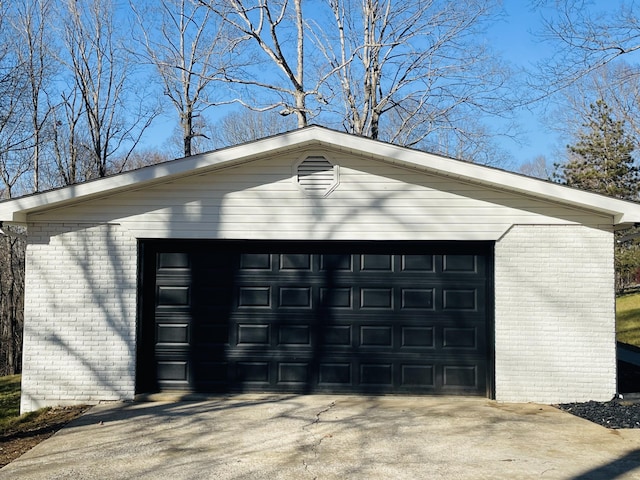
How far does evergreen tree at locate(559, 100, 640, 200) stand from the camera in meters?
31.2

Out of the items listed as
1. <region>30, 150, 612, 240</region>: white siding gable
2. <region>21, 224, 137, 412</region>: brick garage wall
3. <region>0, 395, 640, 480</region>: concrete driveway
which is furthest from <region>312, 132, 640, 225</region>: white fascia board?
<region>21, 224, 137, 412</region>: brick garage wall

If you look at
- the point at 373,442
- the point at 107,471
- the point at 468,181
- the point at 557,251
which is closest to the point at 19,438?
the point at 107,471

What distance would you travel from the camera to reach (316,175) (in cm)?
891

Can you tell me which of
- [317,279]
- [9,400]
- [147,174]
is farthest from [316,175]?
[9,400]

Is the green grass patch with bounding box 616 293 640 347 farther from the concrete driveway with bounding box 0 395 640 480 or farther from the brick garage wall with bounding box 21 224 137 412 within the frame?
the brick garage wall with bounding box 21 224 137 412

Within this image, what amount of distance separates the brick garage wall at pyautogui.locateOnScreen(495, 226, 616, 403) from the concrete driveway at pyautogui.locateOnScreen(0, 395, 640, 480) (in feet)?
1.53

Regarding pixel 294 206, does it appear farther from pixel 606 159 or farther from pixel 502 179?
pixel 606 159

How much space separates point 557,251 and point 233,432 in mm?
5115

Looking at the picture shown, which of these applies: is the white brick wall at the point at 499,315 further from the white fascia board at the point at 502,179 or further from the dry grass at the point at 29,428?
the white fascia board at the point at 502,179

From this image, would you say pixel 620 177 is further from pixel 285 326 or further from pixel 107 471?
pixel 107 471

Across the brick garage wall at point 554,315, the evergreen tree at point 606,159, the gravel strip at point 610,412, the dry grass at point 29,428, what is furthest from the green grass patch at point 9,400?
the evergreen tree at point 606,159

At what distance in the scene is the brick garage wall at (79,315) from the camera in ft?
28.9

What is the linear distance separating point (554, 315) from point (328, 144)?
402cm

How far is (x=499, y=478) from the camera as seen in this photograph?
546 centimetres
